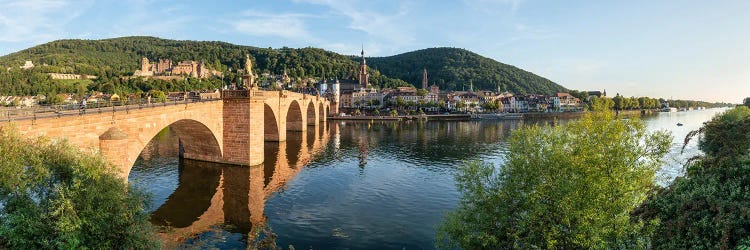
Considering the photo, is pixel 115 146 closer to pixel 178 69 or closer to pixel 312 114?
pixel 312 114

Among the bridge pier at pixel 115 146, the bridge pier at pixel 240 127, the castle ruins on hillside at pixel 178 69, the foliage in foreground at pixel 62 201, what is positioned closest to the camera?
the foliage in foreground at pixel 62 201

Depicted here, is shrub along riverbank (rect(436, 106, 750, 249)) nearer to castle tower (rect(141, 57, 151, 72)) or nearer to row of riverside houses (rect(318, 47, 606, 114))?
row of riverside houses (rect(318, 47, 606, 114))

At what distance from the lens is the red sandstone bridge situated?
A: 18891 mm

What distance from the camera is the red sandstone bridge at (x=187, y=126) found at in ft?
62.0

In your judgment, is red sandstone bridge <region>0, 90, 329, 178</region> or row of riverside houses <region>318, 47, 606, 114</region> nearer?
red sandstone bridge <region>0, 90, 329, 178</region>

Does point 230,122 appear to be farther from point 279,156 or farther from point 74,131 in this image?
point 74,131

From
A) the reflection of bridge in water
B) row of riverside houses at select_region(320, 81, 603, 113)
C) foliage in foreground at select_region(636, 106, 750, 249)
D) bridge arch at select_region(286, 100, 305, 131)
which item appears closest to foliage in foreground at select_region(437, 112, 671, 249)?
foliage in foreground at select_region(636, 106, 750, 249)

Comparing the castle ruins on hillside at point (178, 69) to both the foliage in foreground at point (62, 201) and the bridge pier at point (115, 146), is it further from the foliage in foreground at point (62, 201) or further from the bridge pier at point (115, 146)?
the foliage in foreground at point (62, 201)

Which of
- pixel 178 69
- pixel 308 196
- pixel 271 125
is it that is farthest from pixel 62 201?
pixel 178 69

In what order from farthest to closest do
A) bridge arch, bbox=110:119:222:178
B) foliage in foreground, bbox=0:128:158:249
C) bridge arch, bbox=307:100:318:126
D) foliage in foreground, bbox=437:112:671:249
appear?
bridge arch, bbox=307:100:318:126, bridge arch, bbox=110:119:222:178, foliage in foreground, bbox=437:112:671:249, foliage in foreground, bbox=0:128:158:249

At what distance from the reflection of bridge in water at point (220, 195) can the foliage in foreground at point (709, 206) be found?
60.2 feet

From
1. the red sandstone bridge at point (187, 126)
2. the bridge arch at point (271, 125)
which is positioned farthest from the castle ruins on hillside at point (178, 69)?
the bridge arch at point (271, 125)

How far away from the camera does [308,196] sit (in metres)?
29.0

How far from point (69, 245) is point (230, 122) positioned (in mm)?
25650
